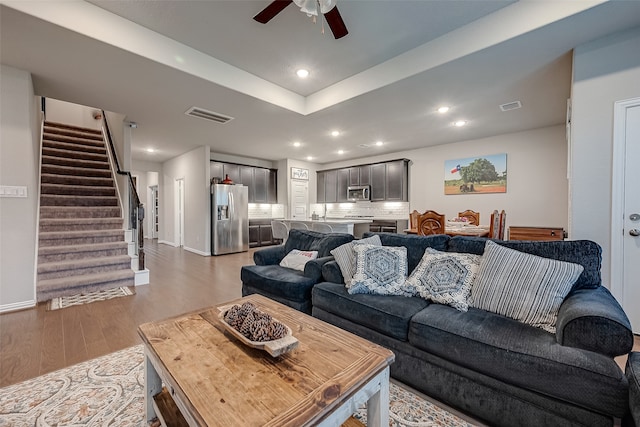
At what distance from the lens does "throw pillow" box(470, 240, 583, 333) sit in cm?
151

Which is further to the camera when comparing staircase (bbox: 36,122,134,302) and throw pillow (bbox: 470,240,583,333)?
staircase (bbox: 36,122,134,302)

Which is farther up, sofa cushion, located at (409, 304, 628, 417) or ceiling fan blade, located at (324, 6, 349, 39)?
ceiling fan blade, located at (324, 6, 349, 39)

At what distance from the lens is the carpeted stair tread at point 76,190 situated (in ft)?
14.6

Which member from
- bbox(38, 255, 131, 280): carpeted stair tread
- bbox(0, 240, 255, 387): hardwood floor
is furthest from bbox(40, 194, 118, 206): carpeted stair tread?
bbox(0, 240, 255, 387): hardwood floor

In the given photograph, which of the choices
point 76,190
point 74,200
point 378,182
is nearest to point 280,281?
point 74,200

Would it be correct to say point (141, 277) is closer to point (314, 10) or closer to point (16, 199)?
point (16, 199)

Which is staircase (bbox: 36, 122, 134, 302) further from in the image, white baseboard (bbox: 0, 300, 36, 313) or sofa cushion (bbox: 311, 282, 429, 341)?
sofa cushion (bbox: 311, 282, 429, 341)

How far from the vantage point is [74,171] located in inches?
199

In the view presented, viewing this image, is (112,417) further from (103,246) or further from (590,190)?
(590,190)

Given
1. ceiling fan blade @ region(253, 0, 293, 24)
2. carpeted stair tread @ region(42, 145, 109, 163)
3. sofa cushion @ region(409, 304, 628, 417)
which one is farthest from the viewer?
carpeted stair tread @ region(42, 145, 109, 163)

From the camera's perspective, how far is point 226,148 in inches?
260

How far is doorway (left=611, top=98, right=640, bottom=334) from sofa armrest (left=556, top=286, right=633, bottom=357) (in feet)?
4.76

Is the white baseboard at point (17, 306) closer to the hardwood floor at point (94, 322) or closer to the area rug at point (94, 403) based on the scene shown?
the hardwood floor at point (94, 322)

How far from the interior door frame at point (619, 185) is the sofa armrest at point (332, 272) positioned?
2420 millimetres
